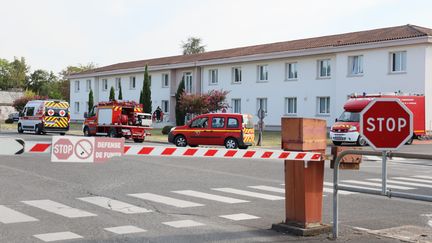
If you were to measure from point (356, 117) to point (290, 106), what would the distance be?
557 inches

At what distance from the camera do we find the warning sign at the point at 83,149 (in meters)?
6.78

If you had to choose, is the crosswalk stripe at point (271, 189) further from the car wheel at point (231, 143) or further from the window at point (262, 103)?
the window at point (262, 103)

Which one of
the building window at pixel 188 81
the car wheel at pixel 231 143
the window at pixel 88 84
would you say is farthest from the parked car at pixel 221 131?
the window at pixel 88 84

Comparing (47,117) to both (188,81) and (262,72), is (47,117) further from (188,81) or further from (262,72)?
(188,81)

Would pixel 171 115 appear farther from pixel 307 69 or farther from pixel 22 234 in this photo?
pixel 22 234

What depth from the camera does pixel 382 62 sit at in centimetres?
3688

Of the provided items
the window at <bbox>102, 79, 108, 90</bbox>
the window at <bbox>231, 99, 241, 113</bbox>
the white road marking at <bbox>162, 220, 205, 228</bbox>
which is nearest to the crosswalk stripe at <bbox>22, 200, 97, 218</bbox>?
the white road marking at <bbox>162, 220, 205, 228</bbox>

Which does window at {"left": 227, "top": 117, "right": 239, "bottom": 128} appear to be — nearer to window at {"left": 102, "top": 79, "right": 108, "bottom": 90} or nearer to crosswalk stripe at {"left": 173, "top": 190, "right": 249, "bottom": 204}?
crosswalk stripe at {"left": 173, "top": 190, "right": 249, "bottom": 204}

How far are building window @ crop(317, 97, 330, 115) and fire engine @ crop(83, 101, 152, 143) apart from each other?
1460 centimetres

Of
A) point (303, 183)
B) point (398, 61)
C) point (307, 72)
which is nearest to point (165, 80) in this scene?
point (307, 72)

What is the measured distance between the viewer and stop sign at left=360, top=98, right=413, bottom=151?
6.57 metres

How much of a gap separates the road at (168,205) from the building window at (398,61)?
2101cm

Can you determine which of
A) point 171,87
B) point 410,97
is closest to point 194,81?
point 171,87

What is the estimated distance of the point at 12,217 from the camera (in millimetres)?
8266
